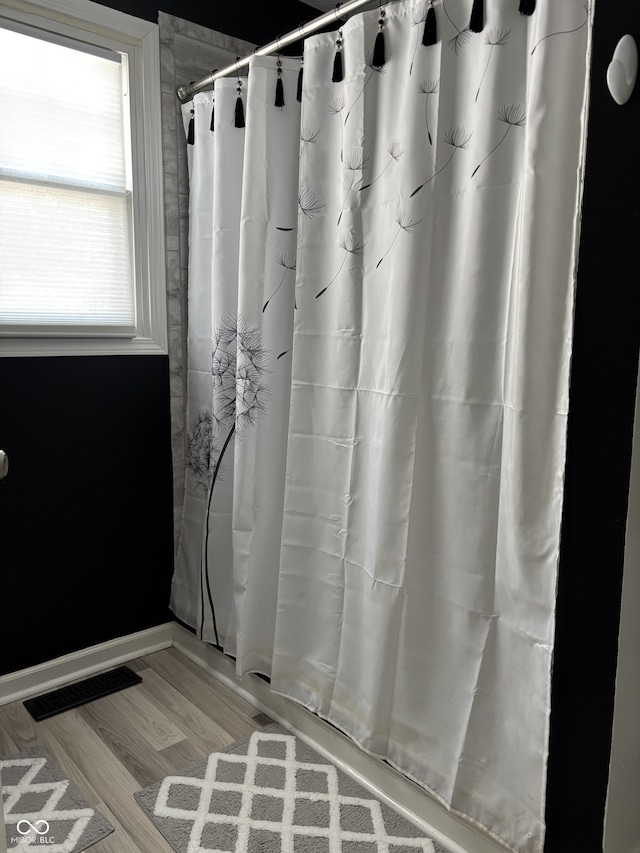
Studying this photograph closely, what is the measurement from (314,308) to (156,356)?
0.77 m

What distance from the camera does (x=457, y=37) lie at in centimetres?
140

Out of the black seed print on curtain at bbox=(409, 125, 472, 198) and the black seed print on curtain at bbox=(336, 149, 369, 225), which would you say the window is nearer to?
the black seed print on curtain at bbox=(336, 149, 369, 225)

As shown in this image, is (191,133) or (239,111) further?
(191,133)

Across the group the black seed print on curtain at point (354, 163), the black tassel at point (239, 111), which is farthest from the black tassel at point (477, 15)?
the black tassel at point (239, 111)

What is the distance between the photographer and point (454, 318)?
4.77ft

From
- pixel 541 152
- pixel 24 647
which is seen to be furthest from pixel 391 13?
pixel 24 647

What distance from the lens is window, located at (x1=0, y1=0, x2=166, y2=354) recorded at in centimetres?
199

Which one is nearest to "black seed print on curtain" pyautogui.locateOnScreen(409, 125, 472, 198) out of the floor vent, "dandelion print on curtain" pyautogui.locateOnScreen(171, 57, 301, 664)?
"dandelion print on curtain" pyautogui.locateOnScreen(171, 57, 301, 664)

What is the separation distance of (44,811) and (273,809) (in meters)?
0.56

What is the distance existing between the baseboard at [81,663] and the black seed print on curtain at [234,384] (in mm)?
258

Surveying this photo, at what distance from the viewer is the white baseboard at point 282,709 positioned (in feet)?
5.12

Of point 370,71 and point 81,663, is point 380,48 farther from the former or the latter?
point 81,663

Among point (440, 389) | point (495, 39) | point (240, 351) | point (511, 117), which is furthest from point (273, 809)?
point (495, 39)

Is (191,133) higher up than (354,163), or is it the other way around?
(191,133)
